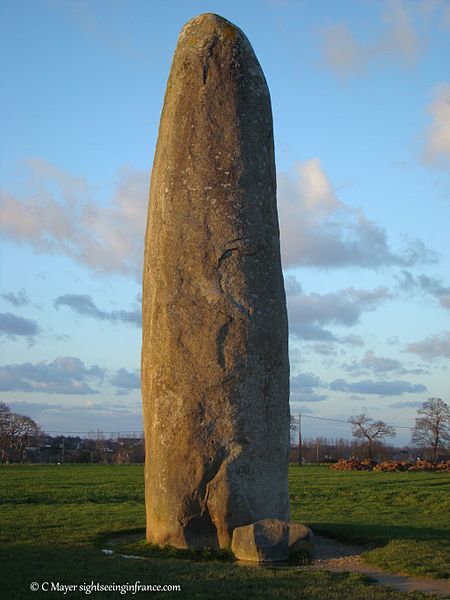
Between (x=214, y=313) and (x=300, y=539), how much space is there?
303cm

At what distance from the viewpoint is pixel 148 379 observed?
10.6m

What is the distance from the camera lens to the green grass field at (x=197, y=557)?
25.0ft

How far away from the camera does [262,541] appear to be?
9180 mm

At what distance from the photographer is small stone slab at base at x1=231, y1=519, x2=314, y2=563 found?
360 inches

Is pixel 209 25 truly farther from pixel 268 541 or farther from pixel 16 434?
pixel 16 434

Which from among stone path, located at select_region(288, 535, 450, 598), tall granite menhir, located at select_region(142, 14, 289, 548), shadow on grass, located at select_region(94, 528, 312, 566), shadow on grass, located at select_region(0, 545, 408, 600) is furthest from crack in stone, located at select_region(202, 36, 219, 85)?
stone path, located at select_region(288, 535, 450, 598)

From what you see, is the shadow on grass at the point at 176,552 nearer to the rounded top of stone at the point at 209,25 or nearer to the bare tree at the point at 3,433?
the rounded top of stone at the point at 209,25

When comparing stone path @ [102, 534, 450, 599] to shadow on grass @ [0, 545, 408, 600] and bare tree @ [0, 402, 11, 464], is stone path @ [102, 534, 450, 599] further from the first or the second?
bare tree @ [0, 402, 11, 464]

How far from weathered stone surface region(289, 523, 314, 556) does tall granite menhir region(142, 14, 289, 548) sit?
613 millimetres

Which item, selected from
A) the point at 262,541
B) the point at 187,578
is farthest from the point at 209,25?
the point at 187,578

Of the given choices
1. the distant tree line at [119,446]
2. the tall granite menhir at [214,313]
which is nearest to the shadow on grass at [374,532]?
the tall granite menhir at [214,313]

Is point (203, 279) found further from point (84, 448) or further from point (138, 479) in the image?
point (84, 448)

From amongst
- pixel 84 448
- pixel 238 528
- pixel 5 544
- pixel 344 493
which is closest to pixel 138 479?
pixel 344 493

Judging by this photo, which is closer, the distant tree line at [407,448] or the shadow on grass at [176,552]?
the shadow on grass at [176,552]
